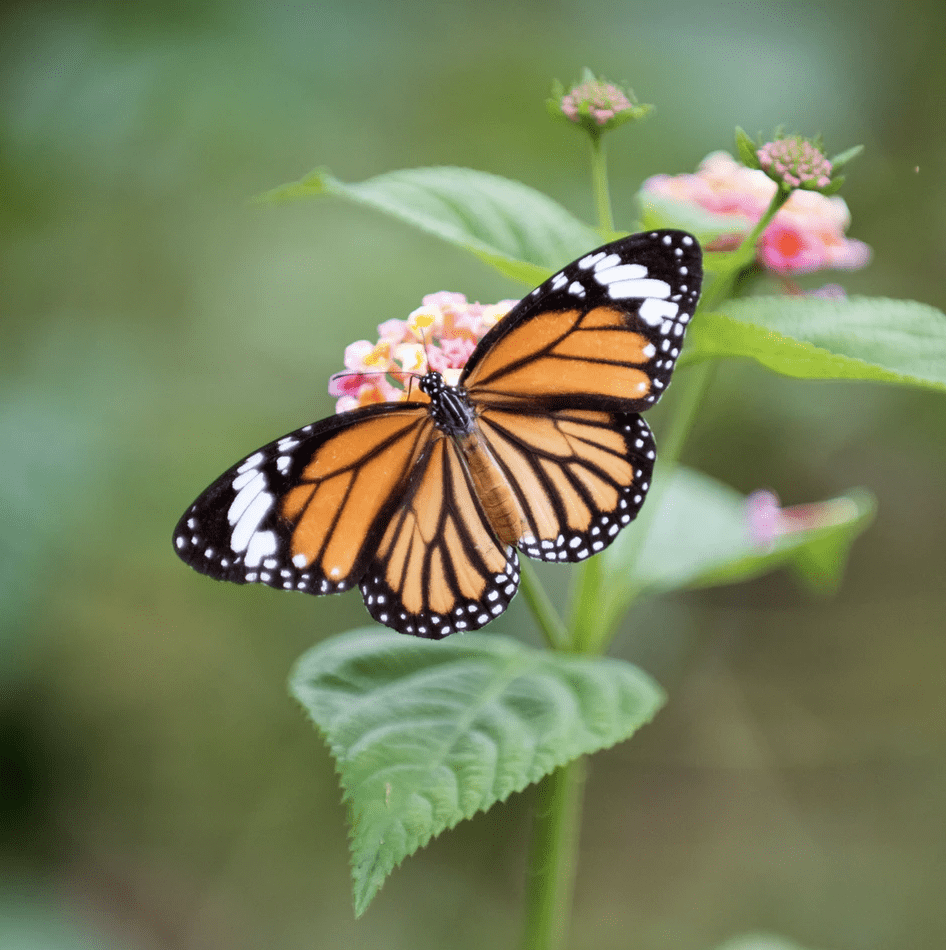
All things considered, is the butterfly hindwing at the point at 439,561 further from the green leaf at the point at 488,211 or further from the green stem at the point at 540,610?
the green leaf at the point at 488,211

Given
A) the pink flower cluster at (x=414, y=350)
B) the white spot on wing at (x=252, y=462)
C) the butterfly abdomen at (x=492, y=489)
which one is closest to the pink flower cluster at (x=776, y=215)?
the pink flower cluster at (x=414, y=350)

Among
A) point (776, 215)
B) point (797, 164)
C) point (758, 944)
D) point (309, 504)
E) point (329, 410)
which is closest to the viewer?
point (797, 164)

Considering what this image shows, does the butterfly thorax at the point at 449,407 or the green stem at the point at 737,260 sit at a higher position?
the green stem at the point at 737,260

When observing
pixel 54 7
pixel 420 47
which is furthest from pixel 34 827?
pixel 420 47

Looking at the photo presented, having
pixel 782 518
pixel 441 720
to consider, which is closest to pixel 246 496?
pixel 441 720

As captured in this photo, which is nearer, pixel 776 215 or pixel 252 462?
pixel 252 462

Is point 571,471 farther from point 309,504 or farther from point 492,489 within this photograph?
point 309,504
